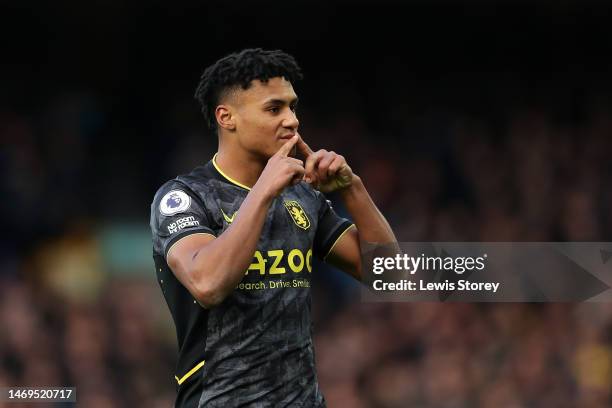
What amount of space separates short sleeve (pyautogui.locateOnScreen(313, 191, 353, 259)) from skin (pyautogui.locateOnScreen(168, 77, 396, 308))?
Answer: 2 cm

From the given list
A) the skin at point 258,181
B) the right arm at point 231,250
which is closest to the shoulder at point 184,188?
the skin at point 258,181

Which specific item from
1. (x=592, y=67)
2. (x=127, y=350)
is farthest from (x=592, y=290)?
(x=127, y=350)

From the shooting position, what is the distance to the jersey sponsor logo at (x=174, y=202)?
122 inches

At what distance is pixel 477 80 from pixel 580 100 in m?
0.80

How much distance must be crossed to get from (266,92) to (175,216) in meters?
0.55

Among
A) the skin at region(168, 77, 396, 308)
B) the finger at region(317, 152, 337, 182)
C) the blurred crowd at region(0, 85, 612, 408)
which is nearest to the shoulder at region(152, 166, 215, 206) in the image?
the skin at region(168, 77, 396, 308)

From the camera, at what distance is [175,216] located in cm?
307

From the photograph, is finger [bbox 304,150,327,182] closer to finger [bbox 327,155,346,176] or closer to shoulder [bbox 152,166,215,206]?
finger [bbox 327,155,346,176]

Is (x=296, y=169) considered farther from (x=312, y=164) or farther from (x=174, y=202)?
(x=174, y=202)

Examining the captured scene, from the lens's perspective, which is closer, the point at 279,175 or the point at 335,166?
the point at 279,175

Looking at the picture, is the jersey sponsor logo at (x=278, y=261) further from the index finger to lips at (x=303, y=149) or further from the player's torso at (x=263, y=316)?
the index finger to lips at (x=303, y=149)

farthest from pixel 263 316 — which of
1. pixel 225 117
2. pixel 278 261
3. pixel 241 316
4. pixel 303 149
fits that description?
pixel 225 117

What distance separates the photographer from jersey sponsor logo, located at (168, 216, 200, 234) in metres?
3.03

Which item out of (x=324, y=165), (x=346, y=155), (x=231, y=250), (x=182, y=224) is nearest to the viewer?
(x=231, y=250)
